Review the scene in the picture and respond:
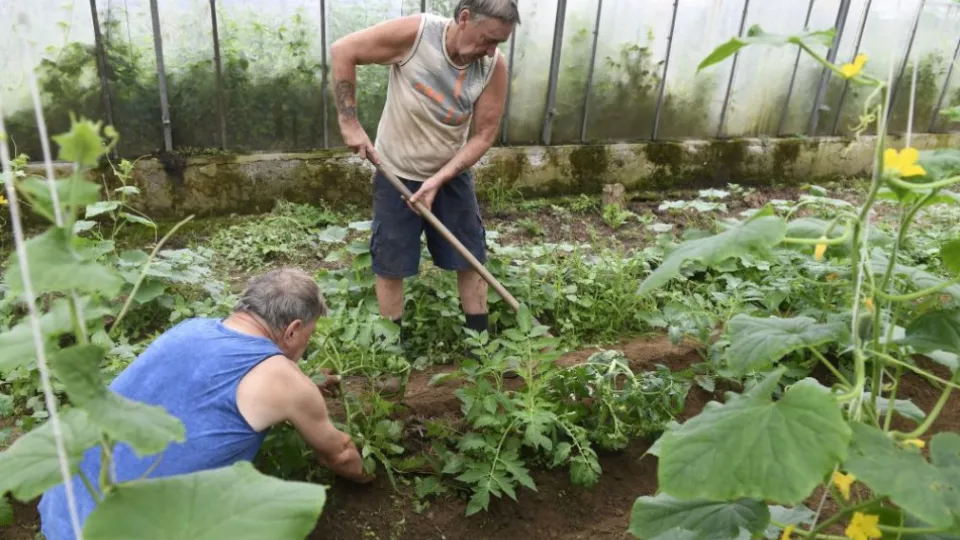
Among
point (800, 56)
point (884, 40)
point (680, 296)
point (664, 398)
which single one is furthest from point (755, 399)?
point (884, 40)

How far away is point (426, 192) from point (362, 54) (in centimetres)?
65

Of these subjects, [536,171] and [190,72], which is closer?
[190,72]

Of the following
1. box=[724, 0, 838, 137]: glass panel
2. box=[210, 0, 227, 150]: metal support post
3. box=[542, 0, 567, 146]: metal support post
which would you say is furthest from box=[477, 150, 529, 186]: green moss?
box=[724, 0, 838, 137]: glass panel

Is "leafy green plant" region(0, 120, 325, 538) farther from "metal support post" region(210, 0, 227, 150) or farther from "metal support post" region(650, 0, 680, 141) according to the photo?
"metal support post" region(650, 0, 680, 141)

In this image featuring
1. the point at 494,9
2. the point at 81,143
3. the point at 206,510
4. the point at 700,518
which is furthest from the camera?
the point at 494,9

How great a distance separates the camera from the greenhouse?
110 cm

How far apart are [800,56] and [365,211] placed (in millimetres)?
4411

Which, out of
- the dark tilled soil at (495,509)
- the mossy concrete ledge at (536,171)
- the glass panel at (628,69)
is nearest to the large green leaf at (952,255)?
the dark tilled soil at (495,509)

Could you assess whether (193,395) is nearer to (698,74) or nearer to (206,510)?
(206,510)

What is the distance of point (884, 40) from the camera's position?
23.0ft

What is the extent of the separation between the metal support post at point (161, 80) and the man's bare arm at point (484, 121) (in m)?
2.69

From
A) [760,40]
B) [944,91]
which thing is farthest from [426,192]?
[944,91]

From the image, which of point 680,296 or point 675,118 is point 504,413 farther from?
point 675,118

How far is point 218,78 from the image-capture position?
16.6ft
